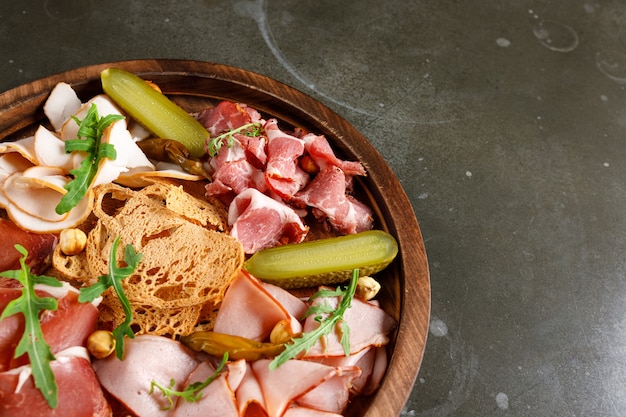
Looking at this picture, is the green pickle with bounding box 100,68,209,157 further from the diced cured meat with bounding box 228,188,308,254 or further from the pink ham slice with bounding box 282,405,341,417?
the pink ham slice with bounding box 282,405,341,417

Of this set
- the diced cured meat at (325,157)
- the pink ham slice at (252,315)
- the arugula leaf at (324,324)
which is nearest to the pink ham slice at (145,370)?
the pink ham slice at (252,315)

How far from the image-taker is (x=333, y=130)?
86.3 inches

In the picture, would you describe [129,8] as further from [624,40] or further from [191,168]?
[624,40]

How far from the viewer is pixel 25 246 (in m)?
1.80

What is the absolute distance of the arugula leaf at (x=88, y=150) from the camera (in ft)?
5.98

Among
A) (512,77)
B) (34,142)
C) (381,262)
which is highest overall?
(34,142)

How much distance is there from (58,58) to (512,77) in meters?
2.18

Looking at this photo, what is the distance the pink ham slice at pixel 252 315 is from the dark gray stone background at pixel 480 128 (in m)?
0.62

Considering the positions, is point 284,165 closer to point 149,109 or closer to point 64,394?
point 149,109

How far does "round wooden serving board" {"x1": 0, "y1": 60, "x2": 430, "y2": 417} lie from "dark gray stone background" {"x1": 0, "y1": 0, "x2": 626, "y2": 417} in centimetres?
33

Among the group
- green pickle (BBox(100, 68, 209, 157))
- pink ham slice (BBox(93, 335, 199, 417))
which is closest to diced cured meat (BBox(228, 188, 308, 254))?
green pickle (BBox(100, 68, 209, 157))

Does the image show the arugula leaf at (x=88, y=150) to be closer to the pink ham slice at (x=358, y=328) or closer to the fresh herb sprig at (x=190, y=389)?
the fresh herb sprig at (x=190, y=389)

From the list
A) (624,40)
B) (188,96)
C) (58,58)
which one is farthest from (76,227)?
(624,40)

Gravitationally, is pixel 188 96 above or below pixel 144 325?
above
